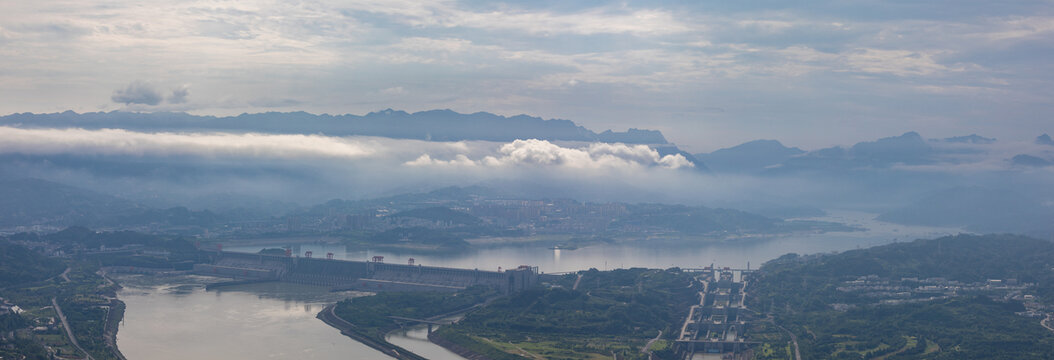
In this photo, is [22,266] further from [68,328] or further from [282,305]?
[68,328]

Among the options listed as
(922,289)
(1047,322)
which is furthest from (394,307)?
(1047,322)

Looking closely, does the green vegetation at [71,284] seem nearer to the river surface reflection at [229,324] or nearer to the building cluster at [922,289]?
the river surface reflection at [229,324]

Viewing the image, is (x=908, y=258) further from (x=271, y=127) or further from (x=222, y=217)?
(x=271, y=127)

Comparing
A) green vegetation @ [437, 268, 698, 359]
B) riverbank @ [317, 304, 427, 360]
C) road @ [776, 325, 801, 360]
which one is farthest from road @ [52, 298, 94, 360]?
road @ [776, 325, 801, 360]

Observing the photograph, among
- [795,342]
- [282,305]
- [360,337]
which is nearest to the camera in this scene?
[795,342]

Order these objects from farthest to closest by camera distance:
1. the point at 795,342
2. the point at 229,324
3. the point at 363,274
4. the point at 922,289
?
1. the point at 363,274
2. the point at 922,289
3. the point at 229,324
4. the point at 795,342

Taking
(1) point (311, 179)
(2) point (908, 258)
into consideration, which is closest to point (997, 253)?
(2) point (908, 258)
